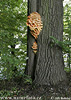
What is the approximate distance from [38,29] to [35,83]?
1.52m

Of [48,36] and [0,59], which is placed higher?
[48,36]

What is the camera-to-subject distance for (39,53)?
11.3 feet

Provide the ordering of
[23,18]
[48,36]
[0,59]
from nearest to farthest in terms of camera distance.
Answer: [0,59] → [48,36] → [23,18]

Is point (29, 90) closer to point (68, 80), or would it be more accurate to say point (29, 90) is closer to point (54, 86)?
point (54, 86)

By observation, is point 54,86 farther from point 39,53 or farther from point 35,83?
point 39,53

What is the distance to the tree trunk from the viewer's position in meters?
3.38

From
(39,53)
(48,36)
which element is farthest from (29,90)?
(48,36)

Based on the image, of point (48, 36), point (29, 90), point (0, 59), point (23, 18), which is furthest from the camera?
point (23, 18)

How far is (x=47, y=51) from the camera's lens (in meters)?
3.40

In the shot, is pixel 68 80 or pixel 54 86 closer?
pixel 54 86

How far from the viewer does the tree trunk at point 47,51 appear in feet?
11.1

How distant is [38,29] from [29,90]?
1675 mm

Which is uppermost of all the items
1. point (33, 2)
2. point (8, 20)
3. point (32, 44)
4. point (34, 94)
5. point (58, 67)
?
point (33, 2)

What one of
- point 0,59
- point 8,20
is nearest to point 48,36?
point 8,20
